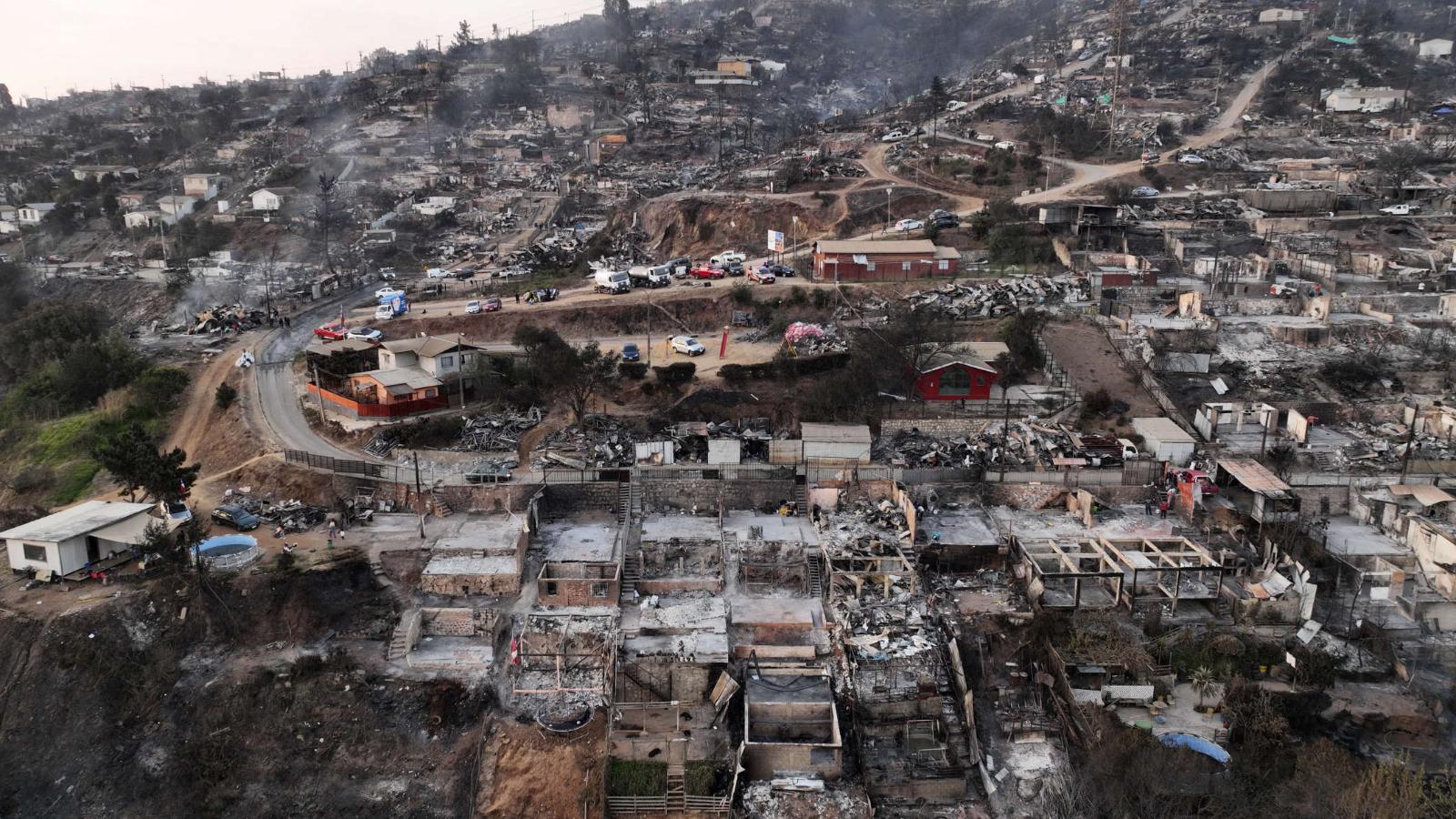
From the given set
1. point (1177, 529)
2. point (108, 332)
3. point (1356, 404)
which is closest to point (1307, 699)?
point (1177, 529)

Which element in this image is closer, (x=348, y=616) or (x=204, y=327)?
(x=348, y=616)

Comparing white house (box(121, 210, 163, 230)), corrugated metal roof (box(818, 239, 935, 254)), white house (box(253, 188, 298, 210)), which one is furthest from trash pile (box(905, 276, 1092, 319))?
white house (box(121, 210, 163, 230))

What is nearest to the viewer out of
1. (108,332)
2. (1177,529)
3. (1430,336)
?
(1177,529)

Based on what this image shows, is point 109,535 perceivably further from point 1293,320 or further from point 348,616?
point 1293,320

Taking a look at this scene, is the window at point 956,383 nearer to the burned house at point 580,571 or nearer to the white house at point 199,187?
the burned house at point 580,571

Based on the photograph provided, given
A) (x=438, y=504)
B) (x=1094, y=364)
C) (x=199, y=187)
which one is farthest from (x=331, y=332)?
(x=199, y=187)

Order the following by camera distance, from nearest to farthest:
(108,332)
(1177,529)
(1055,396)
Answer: (1177,529), (1055,396), (108,332)

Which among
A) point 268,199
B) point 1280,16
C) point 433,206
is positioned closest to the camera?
point 268,199

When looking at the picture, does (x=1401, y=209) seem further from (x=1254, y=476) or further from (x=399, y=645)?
(x=399, y=645)

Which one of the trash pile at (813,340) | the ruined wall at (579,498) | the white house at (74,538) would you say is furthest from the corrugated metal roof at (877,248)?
the white house at (74,538)
